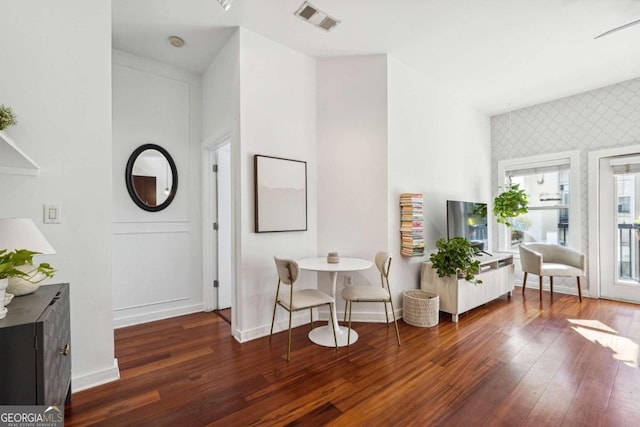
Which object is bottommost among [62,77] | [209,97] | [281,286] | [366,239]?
[281,286]

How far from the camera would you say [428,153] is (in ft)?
12.6

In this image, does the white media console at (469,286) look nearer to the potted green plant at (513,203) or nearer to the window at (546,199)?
the potted green plant at (513,203)

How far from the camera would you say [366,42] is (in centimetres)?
304

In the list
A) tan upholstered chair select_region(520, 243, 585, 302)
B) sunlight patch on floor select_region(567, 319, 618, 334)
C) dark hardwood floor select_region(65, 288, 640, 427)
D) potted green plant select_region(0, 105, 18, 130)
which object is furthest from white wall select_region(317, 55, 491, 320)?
potted green plant select_region(0, 105, 18, 130)

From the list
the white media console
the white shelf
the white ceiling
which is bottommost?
the white media console

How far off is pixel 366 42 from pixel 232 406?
3.46m

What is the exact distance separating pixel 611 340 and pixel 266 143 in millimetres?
3865

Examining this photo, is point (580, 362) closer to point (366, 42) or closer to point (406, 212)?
point (406, 212)

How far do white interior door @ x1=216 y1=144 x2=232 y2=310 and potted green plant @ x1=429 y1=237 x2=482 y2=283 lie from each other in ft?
8.61

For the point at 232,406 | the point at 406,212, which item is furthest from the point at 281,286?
the point at 406,212

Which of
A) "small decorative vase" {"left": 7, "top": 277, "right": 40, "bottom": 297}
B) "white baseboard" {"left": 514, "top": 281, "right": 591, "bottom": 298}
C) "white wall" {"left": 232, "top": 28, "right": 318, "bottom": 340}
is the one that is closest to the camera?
"small decorative vase" {"left": 7, "top": 277, "right": 40, "bottom": 297}

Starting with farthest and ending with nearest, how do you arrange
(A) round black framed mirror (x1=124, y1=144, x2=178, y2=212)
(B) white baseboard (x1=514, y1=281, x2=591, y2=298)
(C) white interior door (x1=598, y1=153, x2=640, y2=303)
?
(B) white baseboard (x1=514, y1=281, x2=591, y2=298), (C) white interior door (x1=598, y1=153, x2=640, y2=303), (A) round black framed mirror (x1=124, y1=144, x2=178, y2=212)

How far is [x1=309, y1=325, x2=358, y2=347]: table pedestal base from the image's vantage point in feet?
8.68

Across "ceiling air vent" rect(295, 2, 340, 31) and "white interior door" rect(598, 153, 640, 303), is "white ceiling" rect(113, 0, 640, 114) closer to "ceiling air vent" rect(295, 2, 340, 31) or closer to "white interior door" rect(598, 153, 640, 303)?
"ceiling air vent" rect(295, 2, 340, 31)
